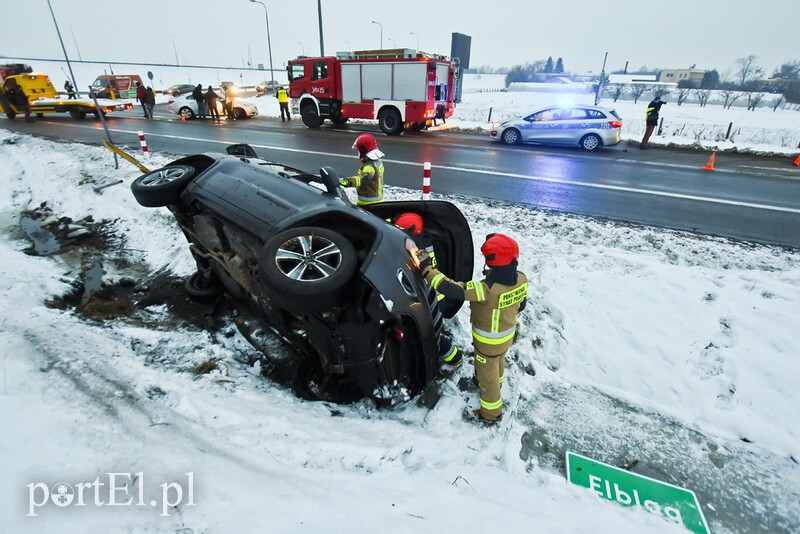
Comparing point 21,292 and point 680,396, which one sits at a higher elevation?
A: point 21,292

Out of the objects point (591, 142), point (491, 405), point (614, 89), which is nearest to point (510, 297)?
point (491, 405)

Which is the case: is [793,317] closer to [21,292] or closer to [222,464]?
[222,464]

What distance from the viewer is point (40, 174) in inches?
358

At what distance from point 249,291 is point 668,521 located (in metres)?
3.42

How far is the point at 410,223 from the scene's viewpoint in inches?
138

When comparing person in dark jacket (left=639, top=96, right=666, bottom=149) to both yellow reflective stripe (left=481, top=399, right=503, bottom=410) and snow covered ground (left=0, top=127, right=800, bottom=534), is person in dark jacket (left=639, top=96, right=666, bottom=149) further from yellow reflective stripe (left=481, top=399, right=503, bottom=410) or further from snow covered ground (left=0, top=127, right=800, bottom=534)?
yellow reflective stripe (left=481, top=399, right=503, bottom=410)

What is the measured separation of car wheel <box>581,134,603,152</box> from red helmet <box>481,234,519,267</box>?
499 inches

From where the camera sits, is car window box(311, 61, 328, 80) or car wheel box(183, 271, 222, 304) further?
car window box(311, 61, 328, 80)

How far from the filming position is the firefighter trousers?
3.07 m

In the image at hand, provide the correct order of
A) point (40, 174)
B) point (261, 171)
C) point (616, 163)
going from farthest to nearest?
point (616, 163), point (40, 174), point (261, 171)

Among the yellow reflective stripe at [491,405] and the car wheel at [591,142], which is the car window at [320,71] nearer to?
the car wheel at [591,142]

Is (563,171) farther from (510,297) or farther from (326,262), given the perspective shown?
(326,262)

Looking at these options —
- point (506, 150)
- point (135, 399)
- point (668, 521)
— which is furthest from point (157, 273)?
point (506, 150)

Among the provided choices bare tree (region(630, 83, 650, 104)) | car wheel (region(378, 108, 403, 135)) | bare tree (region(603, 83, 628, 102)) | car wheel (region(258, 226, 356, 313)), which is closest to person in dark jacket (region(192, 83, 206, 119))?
car wheel (region(378, 108, 403, 135))
